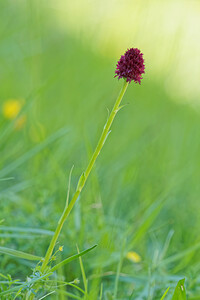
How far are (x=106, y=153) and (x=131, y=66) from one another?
1.21m

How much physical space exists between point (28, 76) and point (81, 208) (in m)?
1.46

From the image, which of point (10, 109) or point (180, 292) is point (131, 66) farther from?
point (10, 109)

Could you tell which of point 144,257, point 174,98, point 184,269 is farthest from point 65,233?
point 174,98

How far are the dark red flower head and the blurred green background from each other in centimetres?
40

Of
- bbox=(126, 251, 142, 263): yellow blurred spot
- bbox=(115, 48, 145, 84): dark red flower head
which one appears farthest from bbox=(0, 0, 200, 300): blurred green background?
bbox=(115, 48, 145, 84): dark red flower head

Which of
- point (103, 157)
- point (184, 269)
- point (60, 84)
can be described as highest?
point (60, 84)

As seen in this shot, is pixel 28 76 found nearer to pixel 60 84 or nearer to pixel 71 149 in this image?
pixel 60 84

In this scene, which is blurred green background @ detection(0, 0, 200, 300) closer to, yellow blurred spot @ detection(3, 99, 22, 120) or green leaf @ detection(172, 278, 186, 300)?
yellow blurred spot @ detection(3, 99, 22, 120)

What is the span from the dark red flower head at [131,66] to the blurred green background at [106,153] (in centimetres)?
40

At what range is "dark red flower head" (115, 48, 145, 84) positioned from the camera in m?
0.68

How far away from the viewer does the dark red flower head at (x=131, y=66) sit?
0.68 metres

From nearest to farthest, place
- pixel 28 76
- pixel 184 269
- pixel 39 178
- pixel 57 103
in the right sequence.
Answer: pixel 184 269
pixel 39 178
pixel 57 103
pixel 28 76

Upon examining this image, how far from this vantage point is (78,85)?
246 cm

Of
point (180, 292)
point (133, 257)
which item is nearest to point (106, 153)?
point (133, 257)
